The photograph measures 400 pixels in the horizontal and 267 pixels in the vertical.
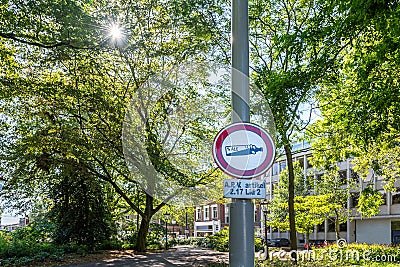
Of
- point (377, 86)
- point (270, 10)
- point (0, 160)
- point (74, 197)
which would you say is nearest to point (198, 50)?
point (270, 10)

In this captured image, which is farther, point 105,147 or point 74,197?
point 74,197

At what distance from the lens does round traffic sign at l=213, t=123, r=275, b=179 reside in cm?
359

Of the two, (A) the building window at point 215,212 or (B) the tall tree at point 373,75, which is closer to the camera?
(B) the tall tree at point 373,75

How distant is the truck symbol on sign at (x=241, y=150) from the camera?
3.60 m

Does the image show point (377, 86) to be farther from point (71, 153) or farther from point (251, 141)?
point (71, 153)

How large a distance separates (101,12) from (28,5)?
13.9 ft

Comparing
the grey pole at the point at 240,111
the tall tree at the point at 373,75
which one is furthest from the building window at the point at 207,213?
the grey pole at the point at 240,111

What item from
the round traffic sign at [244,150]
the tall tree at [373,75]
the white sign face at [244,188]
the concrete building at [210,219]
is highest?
the tall tree at [373,75]

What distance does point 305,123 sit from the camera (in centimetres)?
1477

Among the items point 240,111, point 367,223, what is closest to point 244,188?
point 240,111

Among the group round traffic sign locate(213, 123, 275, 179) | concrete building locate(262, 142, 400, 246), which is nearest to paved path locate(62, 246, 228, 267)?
round traffic sign locate(213, 123, 275, 179)

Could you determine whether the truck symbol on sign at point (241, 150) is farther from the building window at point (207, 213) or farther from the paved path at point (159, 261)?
the building window at point (207, 213)

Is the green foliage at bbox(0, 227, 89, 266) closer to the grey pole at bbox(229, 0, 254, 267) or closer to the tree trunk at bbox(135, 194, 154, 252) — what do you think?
the tree trunk at bbox(135, 194, 154, 252)

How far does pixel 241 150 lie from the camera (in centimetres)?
362
